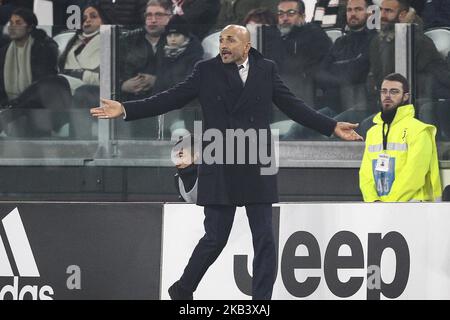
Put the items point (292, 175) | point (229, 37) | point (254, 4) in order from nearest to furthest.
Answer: point (229, 37), point (292, 175), point (254, 4)

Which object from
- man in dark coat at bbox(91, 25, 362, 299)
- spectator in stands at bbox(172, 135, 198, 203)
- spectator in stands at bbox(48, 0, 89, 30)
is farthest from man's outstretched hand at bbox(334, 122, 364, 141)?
spectator in stands at bbox(48, 0, 89, 30)

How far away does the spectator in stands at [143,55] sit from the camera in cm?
777

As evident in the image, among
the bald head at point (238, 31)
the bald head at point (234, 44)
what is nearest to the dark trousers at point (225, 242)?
the bald head at point (234, 44)

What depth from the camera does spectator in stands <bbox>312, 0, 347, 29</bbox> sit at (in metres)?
8.00

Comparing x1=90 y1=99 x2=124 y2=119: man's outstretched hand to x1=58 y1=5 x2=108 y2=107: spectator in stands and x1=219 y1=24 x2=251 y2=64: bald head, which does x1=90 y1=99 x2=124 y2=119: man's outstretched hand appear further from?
x1=58 y1=5 x2=108 y2=107: spectator in stands

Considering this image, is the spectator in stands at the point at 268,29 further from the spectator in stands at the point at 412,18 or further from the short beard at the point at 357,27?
the spectator in stands at the point at 412,18

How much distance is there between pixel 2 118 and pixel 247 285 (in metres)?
2.20

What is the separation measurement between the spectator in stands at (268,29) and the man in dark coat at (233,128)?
1108 mm

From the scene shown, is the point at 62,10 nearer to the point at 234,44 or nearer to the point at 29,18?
the point at 29,18

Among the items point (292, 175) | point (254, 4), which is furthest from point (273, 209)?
point (254, 4)

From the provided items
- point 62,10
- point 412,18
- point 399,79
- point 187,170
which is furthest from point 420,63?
point 62,10

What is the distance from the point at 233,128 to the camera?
6645 millimetres
